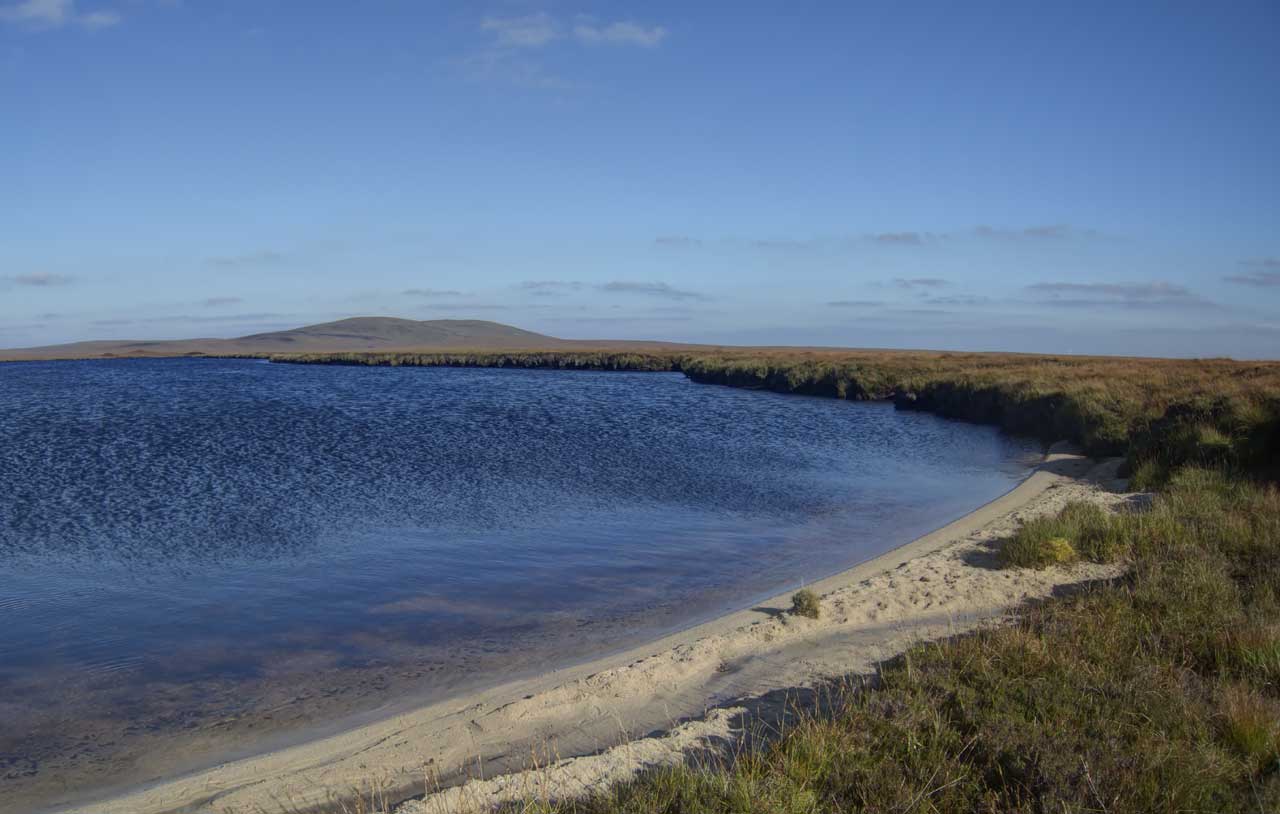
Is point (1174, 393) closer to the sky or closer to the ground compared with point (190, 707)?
closer to the sky

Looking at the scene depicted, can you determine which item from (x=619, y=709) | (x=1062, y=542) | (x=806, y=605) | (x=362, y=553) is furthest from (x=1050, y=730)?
(x=362, y=553)

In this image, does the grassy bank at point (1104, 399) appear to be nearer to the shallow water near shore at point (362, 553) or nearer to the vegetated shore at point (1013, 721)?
the shallow water near shore at point (362, 553)

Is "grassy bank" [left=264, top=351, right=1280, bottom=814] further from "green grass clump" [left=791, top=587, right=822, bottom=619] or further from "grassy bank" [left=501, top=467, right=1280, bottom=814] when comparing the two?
"green grass clump" [left=791, top=587, right=822, bottom=619]

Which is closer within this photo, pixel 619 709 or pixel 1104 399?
pixel 619 709

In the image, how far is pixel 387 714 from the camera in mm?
7207

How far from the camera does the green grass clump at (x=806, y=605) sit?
870 cm

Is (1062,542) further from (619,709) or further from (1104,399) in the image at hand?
(1104,399)

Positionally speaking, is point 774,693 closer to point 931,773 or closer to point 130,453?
point 931,773

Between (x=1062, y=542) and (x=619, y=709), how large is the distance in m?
6.09

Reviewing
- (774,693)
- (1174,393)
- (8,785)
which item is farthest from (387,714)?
(1174,393)

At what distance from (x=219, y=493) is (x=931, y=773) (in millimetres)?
16418

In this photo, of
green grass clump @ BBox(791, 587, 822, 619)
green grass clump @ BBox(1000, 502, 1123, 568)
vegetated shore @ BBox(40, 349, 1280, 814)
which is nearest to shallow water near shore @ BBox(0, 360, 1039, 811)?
vegetated shore @ BBox(40, 349, 1280, 814)

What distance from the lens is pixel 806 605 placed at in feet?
28.8

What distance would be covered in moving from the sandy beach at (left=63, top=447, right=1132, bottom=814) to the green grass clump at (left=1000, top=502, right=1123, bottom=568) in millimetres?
273
